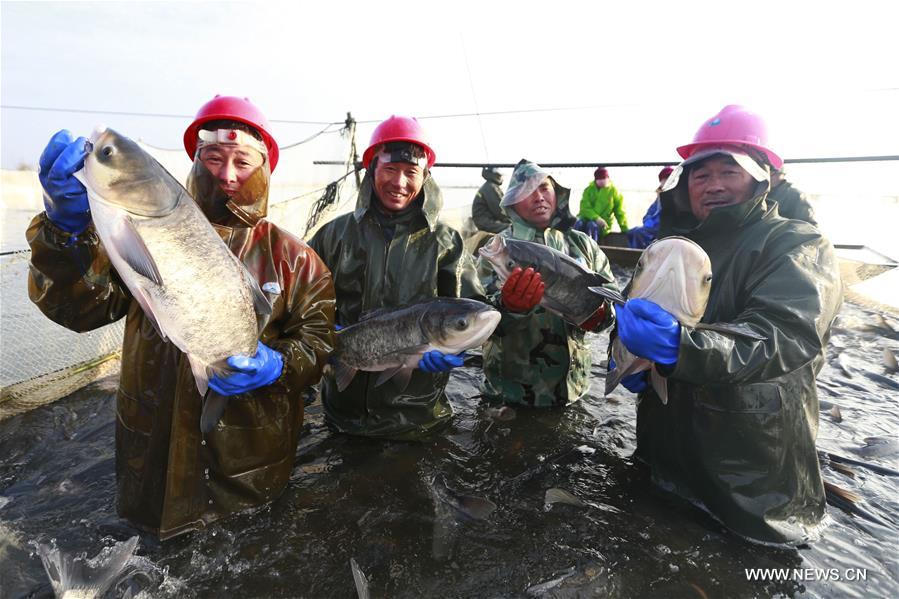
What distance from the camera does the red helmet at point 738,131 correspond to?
3.00 meters

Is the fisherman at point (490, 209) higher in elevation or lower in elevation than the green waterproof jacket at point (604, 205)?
higher

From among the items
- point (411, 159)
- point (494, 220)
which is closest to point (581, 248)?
point (411, 159)

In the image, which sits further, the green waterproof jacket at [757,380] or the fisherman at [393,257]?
the fisherman at [393,257]

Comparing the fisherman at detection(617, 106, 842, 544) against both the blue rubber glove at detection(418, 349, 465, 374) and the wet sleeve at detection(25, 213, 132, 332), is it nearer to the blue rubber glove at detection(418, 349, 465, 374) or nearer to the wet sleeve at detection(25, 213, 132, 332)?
the blue rubber glove at detection(418, 349, 465, 374)

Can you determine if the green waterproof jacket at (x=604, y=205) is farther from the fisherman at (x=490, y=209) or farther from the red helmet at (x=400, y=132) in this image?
the red helmet at (x=400, y=132)

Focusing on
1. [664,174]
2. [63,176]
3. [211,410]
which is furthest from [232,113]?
[664,174]

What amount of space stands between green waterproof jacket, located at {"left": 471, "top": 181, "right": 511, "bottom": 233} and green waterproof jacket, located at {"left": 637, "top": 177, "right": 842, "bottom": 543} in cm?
684

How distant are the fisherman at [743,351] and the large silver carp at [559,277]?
2.41ft

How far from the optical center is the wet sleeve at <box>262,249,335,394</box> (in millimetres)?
2754

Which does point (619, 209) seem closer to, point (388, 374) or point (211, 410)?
point (388, 374)

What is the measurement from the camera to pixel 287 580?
2.52 meters

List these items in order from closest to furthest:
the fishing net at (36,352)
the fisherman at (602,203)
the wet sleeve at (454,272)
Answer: the wet sleeve at (454,272) < the fishing net at (36,352) < the fisherman at (602,203)

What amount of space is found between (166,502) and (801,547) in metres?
3.74

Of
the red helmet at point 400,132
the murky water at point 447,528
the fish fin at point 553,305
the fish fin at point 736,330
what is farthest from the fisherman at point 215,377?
the fish fin at point 736,330
